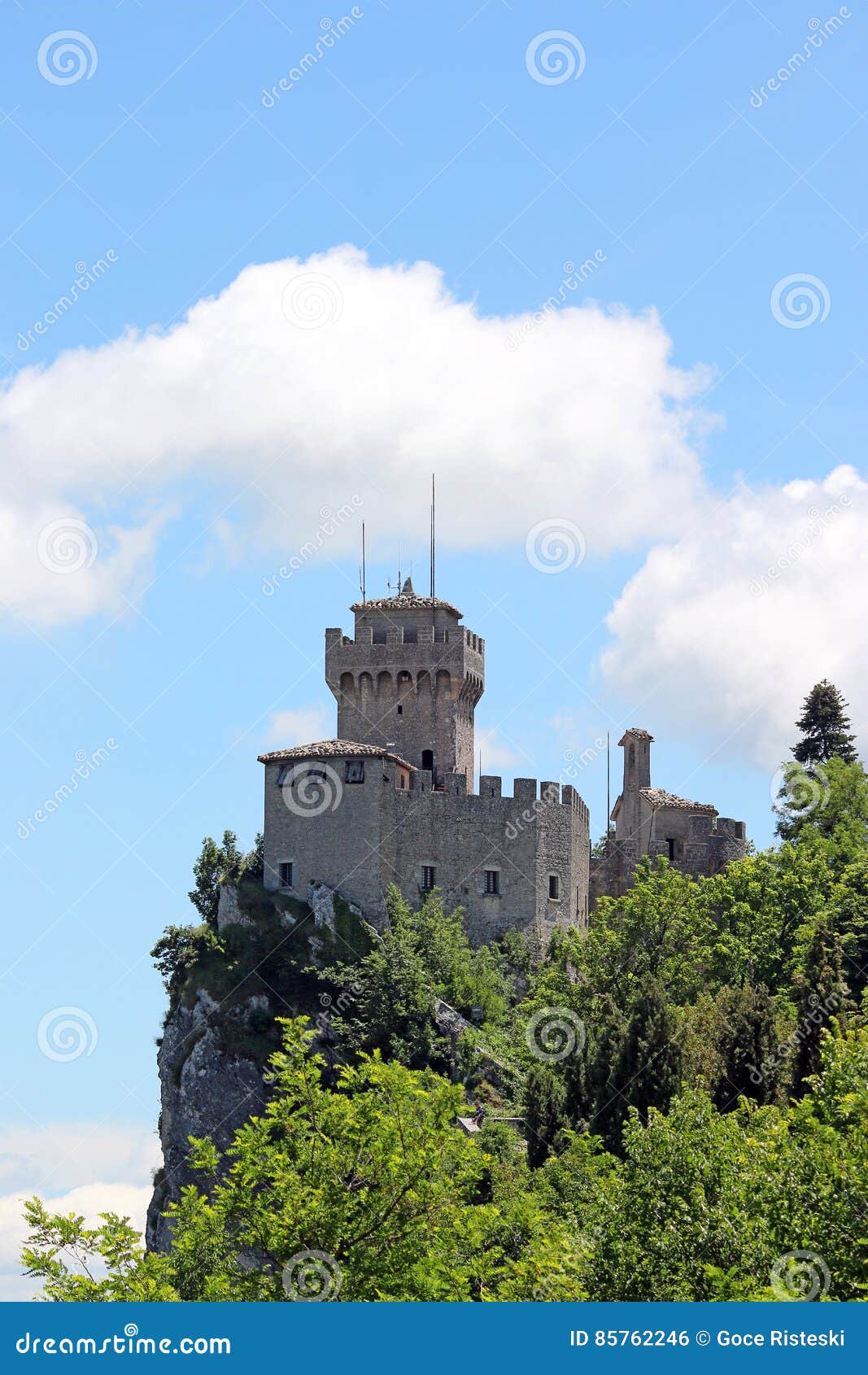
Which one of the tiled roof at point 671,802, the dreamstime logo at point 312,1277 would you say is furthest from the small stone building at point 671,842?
the dreamstime logo at point 312,1277

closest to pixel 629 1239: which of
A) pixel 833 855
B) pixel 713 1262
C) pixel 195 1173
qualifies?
pixel 713 1262

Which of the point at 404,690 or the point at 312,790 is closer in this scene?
the point at 312,790

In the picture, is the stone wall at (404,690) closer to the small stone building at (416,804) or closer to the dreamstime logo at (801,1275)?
the small stone building at (416,804)

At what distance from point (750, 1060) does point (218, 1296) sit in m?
23.7

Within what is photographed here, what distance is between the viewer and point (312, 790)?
76750 millimetres

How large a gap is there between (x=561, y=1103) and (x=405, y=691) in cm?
2465

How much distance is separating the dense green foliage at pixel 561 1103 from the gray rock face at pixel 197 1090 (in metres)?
0.98

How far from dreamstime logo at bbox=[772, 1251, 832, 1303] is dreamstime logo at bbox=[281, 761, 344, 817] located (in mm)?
38093

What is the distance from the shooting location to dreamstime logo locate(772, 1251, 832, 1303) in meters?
38.7

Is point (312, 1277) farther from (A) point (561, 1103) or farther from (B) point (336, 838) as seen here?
(B) point (336, 838)

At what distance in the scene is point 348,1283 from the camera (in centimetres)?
4159

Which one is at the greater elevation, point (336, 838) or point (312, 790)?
point (312, 790)
